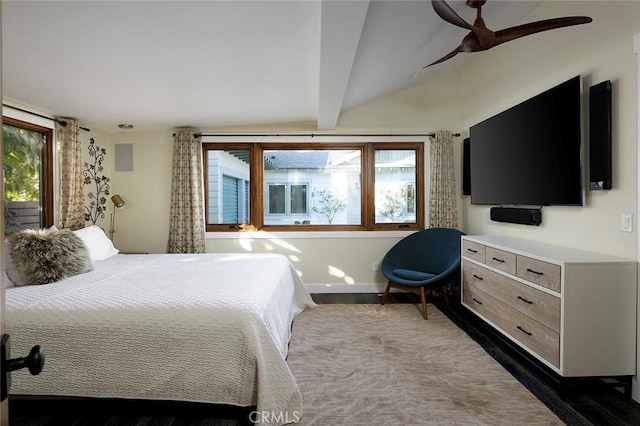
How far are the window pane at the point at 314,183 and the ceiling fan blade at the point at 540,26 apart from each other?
2557 mm

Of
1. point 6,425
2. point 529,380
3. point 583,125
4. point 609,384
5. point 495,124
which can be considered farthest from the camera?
point 495,124

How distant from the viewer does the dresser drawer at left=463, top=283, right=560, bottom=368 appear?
83.4 inches

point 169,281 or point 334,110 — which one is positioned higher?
point 334,110

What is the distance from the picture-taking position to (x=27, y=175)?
3.40 meters

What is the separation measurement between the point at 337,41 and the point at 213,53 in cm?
100

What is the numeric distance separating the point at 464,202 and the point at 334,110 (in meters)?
2.17

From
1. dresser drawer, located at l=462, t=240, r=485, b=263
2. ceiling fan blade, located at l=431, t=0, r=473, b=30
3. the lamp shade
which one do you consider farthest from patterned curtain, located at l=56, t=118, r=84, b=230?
dresser drawer, located at l=462, t=240, r=485, b=263

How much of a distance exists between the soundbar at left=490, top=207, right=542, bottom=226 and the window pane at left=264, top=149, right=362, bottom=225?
176 centimetres

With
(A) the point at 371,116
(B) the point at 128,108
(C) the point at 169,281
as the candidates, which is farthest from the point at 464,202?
(B) the point at 128,108

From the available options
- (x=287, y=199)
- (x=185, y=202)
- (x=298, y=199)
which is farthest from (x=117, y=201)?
(x=298, y=199)

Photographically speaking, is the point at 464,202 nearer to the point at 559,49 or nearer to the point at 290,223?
the point at 559,49

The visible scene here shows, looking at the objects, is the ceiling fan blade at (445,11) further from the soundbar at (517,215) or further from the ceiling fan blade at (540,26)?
the soundbar at (517,215)

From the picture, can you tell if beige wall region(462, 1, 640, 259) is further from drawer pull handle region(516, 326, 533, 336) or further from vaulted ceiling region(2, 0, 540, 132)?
drawer pull handle region(516, 326, 533, 336)

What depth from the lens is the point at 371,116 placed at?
4.39m
